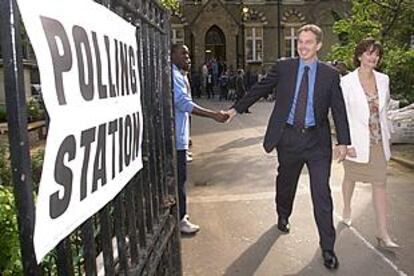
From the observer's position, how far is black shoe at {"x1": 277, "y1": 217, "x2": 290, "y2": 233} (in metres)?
5.88

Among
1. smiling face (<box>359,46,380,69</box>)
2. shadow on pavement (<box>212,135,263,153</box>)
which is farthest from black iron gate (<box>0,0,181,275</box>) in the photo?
shadow on pavement (<box>212,135,263,153</box>)

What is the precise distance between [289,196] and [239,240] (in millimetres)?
642

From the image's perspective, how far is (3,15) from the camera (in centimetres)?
123

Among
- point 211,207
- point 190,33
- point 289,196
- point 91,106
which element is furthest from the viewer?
point 190,33

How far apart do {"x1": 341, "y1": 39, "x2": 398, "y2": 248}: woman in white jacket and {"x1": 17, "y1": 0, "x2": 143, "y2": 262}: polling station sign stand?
3.76 meters

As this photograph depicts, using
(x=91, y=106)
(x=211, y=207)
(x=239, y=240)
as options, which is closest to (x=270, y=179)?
(x=211, y=207)

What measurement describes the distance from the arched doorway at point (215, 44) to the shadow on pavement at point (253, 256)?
3473 cm

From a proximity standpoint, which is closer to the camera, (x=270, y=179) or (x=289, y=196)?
(x=289, y=196)

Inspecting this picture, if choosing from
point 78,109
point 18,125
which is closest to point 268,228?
point 78,109

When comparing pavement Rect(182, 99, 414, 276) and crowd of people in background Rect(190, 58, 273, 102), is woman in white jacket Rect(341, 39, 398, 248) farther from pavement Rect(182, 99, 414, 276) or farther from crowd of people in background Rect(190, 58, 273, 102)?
crowd of people in background Rect(190, 58, 273, 102)

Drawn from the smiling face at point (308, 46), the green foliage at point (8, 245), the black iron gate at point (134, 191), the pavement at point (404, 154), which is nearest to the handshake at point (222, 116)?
the smiling face at point (308, 46)

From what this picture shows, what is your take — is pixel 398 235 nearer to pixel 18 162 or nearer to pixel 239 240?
pixel 239 240

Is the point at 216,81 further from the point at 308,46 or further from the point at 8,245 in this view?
the point at 8,245

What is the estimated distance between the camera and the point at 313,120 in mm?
5066
